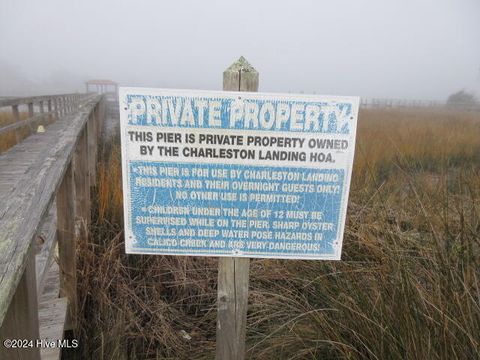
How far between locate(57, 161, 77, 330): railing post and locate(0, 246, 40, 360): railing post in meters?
1.22

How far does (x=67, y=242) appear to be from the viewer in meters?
2.13

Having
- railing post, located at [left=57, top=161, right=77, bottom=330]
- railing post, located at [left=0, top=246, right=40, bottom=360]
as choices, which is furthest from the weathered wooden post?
railing post, located at [left=57, top=161, right=77, bottom=330]

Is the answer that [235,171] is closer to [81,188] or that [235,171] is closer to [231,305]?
[231,305]

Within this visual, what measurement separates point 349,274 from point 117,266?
1.55m

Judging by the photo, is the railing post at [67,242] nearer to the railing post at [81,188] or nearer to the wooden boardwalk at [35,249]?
the wooden boardwalk at [35,249]

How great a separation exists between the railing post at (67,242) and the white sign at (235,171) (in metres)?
0.72

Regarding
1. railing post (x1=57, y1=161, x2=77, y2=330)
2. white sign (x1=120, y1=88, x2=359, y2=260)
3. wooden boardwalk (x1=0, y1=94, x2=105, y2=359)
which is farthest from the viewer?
railing post (x1=57, y1=161, x2=77, y2=330)

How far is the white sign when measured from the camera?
4.73 feet

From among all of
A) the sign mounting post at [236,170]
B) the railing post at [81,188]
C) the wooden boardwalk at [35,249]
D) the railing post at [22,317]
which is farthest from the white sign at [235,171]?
the railing post at [81,188]

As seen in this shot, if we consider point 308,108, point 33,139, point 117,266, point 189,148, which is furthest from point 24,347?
point 33,139

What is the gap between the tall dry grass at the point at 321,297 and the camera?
5.44ft

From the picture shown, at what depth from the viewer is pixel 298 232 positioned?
5.28 feet

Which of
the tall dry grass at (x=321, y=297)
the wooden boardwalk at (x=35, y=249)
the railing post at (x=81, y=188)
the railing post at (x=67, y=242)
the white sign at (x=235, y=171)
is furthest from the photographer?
the railing post at (x=81, y=188)

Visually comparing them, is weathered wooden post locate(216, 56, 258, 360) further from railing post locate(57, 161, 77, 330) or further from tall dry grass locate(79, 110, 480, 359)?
railing post locate(57, 161, 77, 330)
